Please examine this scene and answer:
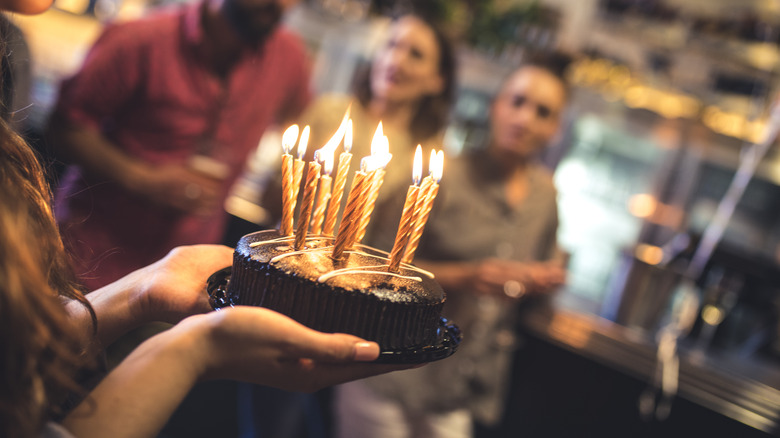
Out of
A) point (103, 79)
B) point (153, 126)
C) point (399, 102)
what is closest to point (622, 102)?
point (399, 102)

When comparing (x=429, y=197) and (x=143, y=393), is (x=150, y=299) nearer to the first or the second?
(x=143, y=393)

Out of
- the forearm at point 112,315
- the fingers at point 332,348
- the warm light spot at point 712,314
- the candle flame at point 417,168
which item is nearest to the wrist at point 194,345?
the fingers at point 332,348

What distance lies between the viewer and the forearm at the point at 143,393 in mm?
808

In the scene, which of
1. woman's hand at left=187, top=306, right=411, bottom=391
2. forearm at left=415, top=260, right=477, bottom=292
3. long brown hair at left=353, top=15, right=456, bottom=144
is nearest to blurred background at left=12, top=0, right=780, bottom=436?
long brown hair at left=353, top=15, right=456, bottom=144

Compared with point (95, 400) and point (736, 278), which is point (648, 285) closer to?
point (736, 278)

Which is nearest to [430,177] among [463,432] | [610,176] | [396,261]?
[396,261]

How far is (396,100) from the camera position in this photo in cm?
243

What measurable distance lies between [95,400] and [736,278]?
3074 mm

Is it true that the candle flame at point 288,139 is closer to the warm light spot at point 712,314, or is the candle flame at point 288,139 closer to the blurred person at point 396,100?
the blurred person at point 396,100

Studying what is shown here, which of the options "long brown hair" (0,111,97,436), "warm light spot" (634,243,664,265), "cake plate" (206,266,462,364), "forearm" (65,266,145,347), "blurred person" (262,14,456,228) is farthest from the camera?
"warm light spot" (634,243,664,265)

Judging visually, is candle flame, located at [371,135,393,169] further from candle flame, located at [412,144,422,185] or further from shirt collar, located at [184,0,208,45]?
shirt collar, located at [184,0,208,45]

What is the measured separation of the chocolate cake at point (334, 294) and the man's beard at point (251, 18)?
4.47ft

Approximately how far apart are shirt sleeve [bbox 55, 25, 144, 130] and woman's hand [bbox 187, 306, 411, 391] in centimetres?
145

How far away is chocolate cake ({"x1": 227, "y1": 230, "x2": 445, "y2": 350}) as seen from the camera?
0.97 meters
